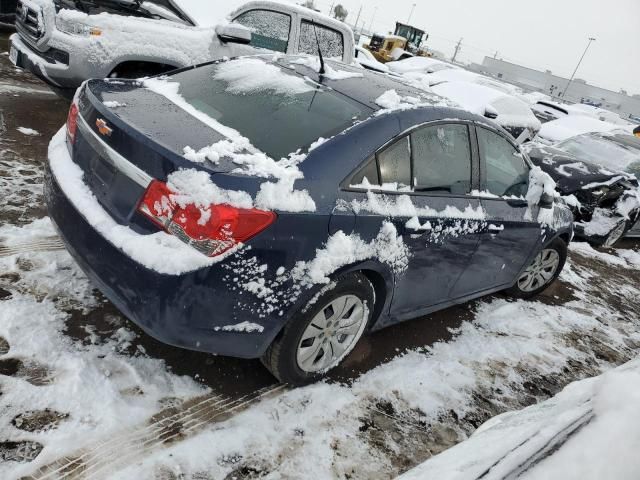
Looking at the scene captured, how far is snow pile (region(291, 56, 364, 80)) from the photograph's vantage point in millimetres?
3086

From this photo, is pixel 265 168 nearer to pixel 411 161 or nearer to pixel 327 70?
pixel 411 161

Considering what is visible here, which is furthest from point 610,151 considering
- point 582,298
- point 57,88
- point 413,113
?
point 57,88

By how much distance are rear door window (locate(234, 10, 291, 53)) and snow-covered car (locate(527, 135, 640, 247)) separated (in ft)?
13.8

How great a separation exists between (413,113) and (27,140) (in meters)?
4.06

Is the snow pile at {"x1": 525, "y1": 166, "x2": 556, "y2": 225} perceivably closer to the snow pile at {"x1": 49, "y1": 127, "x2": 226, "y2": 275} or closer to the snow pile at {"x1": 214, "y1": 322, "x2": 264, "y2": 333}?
the snow pile at {"x1": 214, "y1": 322, "x2": 264, "y2": 333}

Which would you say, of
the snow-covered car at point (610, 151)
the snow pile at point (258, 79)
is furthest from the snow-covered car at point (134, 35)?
the snow-covered car at point (610, 151)

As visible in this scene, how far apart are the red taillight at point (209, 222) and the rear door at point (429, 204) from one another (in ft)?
2.04

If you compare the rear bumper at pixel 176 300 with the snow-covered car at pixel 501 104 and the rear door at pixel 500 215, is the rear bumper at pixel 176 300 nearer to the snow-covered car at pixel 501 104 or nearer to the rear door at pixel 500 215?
the rear door at pixel 500 215

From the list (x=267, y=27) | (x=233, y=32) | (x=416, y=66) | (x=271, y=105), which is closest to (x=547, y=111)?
(x=416, y=66)

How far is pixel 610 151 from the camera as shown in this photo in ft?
27.5

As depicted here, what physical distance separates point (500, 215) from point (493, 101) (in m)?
9.06

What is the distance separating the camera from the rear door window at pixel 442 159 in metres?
2.79

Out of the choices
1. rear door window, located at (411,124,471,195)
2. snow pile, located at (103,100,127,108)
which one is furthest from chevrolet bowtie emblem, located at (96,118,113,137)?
rear door window, located at (411,124,471,195)

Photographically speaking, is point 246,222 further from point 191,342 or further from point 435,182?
point 435,182
